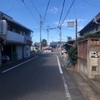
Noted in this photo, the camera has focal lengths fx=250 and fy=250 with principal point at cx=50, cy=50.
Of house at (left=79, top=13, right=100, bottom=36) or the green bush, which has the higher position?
house at (left=79, top=13, right=100, bottom=36)

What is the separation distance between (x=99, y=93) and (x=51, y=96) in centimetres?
208

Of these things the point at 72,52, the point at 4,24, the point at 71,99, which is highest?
the point at 4,24

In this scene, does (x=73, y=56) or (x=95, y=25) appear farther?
(x=95, y=25)

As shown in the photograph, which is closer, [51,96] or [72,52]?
[51,96]

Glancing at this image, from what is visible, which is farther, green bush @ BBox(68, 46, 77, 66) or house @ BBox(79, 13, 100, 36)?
green bush @ BBox(68, 46, 77, 66)

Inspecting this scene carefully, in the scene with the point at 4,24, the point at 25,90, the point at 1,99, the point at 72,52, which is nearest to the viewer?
the point at 1,99

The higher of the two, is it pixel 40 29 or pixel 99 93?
pixel 40 29

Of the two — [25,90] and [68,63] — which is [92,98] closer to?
[25,90]

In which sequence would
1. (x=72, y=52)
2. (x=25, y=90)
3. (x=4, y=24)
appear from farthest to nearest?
(x=4, y=24) → (x=72, y=52) → (x=25, y=90)

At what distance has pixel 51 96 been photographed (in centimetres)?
1002

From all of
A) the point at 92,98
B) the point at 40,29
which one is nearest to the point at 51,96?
the point at 92,98

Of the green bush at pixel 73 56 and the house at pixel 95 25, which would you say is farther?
the green bush at pixel 73 56

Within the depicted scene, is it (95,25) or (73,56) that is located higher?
(95,25)

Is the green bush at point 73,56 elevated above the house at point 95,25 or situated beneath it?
situated beneath
